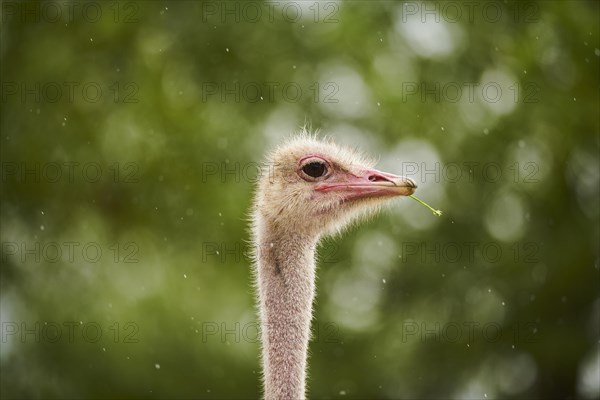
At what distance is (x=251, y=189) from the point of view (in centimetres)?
1486

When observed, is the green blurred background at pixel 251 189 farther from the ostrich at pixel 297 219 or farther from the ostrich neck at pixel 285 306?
the ostrich neck at pixel 285 306

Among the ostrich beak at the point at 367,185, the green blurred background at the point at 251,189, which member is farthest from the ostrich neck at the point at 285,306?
the green blurred background at the point at 251,189

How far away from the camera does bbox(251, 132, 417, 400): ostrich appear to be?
4594 millimetres

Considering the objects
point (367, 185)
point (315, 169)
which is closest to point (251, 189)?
point (315, 169)

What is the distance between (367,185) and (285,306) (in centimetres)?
61

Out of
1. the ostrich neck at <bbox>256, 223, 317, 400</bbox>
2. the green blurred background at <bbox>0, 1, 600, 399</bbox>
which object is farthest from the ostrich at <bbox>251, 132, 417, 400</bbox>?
the green blurred background at <bbox>0, 1, 600, 399</bbox>

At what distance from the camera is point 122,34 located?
55.9 ft

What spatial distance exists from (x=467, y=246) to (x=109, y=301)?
13.7 ft

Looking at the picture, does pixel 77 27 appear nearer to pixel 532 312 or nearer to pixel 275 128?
pixel 275 128

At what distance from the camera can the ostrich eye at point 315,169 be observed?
5.12 meters

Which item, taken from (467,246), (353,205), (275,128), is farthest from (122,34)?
(353,205)

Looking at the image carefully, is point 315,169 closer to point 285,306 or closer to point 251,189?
point 285,306

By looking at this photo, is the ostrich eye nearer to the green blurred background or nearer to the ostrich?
the ostrich

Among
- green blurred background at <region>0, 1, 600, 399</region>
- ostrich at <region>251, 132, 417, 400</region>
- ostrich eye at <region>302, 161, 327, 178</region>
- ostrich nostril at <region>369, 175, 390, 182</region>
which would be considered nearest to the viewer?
ostrich at <region>251, 132, 417, 400</region>
